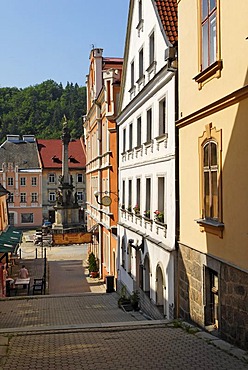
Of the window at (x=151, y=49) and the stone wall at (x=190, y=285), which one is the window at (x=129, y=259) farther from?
the window at (x=151, y=49)

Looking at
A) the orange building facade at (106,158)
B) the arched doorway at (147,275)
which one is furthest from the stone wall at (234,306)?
the orange building facade at (106,158)

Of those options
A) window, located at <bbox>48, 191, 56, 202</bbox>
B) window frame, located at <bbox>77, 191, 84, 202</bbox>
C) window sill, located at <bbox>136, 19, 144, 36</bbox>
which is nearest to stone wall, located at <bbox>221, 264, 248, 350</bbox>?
window sill, located at <bbox>136, 19, 144, 36</bbox>

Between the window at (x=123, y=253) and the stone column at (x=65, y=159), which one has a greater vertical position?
the stone column at (x=65, y=159)

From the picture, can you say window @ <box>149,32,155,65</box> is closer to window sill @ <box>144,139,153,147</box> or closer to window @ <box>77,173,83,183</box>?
window sill @ <box>144,139,153,147</box>

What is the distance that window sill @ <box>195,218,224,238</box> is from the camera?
945 cm

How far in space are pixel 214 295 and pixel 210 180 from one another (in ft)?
8.35

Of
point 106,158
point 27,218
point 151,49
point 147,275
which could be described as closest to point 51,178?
point 27,218

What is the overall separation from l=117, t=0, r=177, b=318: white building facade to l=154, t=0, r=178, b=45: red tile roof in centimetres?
3

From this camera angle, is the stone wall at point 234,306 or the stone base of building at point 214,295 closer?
the stone wall at point 234,306

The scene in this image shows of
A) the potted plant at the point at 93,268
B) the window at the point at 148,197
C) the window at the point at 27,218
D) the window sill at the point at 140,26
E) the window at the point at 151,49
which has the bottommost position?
the potted plant at the point at 93,268

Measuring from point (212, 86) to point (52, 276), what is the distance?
72.3 ft

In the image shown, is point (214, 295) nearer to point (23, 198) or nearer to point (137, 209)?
point (137, 209)

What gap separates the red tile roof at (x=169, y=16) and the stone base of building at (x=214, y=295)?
6.43 meters

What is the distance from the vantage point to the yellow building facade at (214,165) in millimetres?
8492
